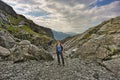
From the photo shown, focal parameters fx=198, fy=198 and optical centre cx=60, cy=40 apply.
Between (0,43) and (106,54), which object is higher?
(0,43)

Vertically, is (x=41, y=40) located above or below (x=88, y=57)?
above

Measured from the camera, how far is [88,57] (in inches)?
2174

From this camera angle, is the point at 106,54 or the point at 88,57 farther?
the point at 88,57

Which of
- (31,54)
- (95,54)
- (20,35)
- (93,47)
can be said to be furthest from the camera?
(20,35)

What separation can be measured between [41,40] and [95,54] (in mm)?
92729

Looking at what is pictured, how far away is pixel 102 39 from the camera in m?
60.1

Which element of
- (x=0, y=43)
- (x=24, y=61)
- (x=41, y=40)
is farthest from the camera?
(x=41, y=40)

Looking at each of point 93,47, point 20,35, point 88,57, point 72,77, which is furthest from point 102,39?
point 20,35

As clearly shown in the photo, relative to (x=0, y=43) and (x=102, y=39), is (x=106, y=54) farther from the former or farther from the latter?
(x=0, y=43)

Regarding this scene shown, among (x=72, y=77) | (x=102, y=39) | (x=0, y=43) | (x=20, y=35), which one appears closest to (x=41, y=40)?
(x=20, y=35)

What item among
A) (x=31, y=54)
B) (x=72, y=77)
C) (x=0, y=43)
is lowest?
(x=72, y=77)

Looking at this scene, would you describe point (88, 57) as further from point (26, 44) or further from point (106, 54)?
point (26, 44)

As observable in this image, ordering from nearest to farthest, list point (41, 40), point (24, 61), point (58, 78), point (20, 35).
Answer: point (58, 78)
point (24, 61)
point (20, 35)
point (41, 40)

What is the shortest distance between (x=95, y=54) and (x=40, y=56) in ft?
48.8
